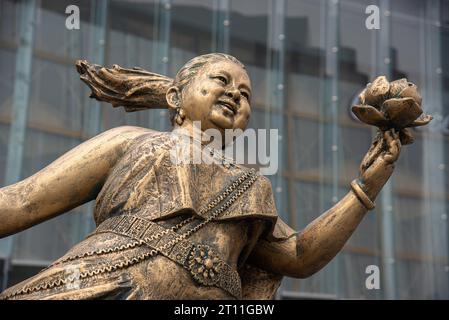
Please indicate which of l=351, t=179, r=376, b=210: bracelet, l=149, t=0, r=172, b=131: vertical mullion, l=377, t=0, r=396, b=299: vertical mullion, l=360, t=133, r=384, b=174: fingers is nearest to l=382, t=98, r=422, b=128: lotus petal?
l=360, t=133, r=384, b=174: fingers

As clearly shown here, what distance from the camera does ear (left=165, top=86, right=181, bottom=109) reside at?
3.94 meters

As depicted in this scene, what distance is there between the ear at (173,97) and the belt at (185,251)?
0.61 metres

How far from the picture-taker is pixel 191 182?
3.61 m

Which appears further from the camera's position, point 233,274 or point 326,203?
point 326,203

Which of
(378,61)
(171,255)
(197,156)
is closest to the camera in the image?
(171,255)

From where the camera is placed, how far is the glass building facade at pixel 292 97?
38.3ft

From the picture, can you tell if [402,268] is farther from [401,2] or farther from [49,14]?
[49,14]

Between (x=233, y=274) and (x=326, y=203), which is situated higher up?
(x=326, y=203)

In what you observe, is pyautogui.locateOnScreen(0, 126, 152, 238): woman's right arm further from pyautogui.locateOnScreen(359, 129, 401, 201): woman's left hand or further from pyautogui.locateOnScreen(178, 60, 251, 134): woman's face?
pyautogui.locateOnScreen(359, 129, 401, 201): woman's left hand

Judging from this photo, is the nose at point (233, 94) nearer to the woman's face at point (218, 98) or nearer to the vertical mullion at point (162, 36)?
the woman's face at point (218, 98)

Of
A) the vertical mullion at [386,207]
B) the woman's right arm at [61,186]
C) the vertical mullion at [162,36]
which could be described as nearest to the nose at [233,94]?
the woman's right arm at [61,186]
